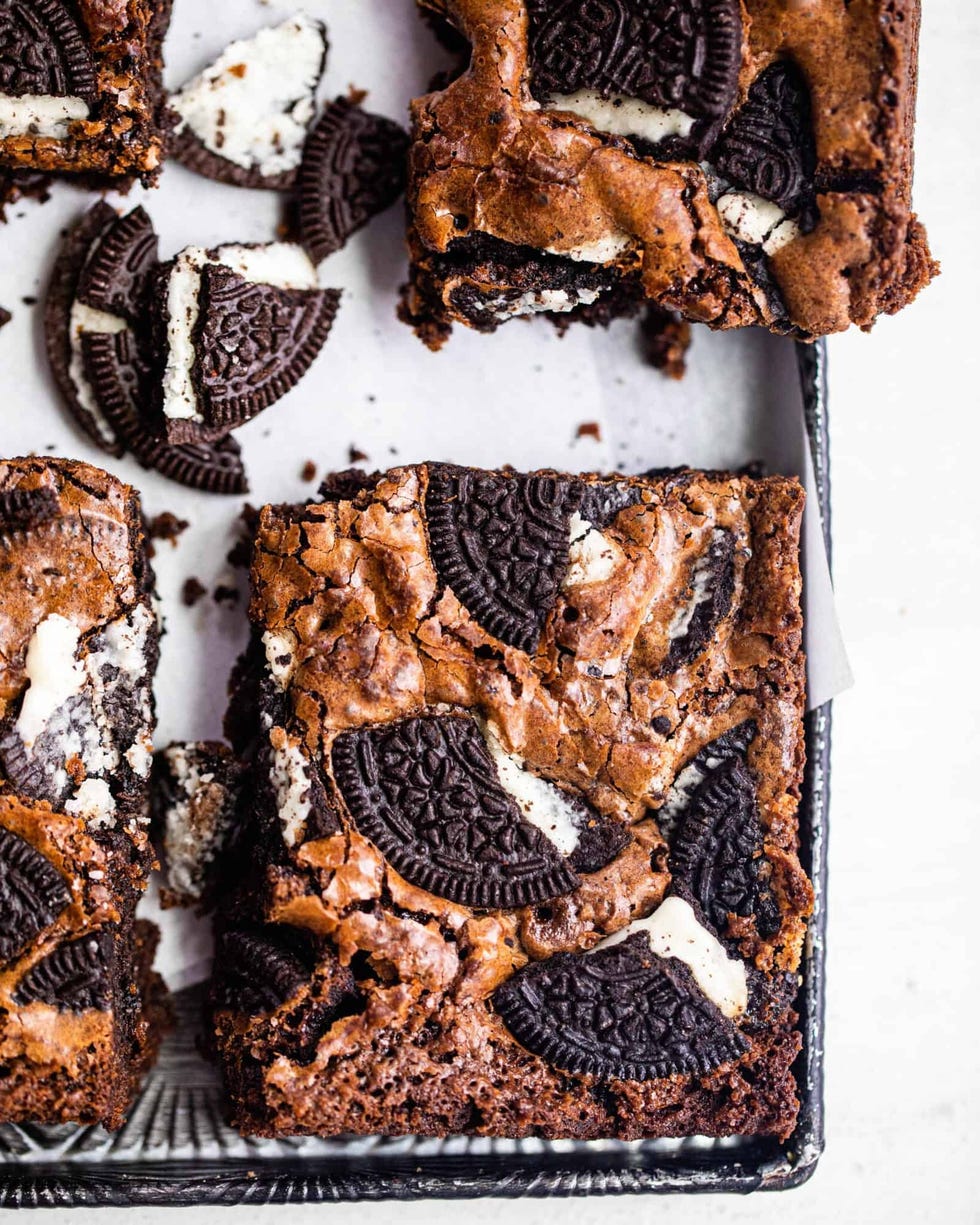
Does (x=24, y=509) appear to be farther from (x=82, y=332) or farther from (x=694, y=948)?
(x=694, y=948)

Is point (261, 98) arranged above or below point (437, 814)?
above

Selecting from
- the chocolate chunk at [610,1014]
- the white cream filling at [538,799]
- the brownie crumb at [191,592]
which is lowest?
the chocolate chunk at [610,1014]

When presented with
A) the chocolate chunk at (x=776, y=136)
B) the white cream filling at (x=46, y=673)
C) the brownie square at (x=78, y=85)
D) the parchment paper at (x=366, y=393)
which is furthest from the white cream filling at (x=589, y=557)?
the brownie square at (x=78, y=85)

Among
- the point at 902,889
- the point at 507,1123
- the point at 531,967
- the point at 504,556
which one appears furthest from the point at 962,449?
the point at 507,1123

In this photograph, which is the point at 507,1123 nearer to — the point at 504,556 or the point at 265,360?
the point at 504,556

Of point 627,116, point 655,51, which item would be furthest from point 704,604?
point 655,51

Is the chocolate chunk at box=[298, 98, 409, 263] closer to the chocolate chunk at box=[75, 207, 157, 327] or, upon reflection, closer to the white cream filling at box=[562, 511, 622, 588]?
the chocolate chunk at box=[75, 207, 157, 327]

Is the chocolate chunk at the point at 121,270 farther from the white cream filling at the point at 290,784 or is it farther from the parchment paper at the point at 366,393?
the white cream filling at the point at 290,784
